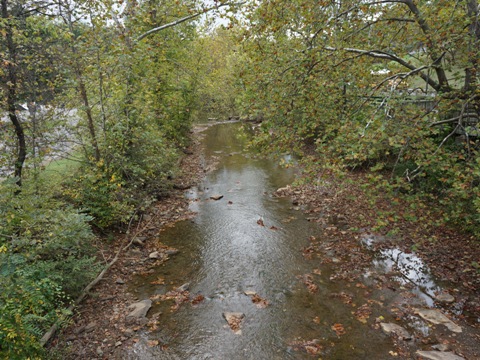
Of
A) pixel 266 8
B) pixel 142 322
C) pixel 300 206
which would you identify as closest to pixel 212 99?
pixel 300 206

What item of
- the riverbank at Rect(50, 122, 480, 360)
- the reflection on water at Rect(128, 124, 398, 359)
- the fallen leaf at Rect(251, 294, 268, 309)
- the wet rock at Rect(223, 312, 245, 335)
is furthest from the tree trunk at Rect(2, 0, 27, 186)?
the fallen leaf at Rect(251, 294, 268, 309)

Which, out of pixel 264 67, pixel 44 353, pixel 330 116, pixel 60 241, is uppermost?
pixel 264 67

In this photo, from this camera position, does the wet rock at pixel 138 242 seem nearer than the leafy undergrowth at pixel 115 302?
No

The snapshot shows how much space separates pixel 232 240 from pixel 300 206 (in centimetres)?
329

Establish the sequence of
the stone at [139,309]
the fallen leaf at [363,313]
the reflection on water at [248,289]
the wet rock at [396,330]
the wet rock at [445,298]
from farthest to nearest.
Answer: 1. the wet rock at [445,298]
2. the stone at [139,309]
3. the fallen leaf at [363,313]
4. the wet rock at [396,330]
5. the reflection on water at [248,289]

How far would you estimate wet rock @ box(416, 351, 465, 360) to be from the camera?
446cm

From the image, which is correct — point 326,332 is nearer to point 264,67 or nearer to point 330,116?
point 330,116

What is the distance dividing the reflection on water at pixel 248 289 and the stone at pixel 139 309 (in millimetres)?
167

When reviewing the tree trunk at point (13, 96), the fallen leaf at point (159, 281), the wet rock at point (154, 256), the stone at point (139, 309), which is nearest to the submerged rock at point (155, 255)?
the wet rock at point (154, 256)

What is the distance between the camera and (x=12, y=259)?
4.46m

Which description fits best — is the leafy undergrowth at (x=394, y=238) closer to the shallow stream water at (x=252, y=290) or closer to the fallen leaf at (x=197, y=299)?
the shallow stream water at (x=252, y=290)

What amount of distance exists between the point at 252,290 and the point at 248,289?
0.29 feet

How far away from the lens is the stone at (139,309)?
18.2 feet

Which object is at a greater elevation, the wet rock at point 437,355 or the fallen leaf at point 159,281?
the fallen leaf at point 159,281
